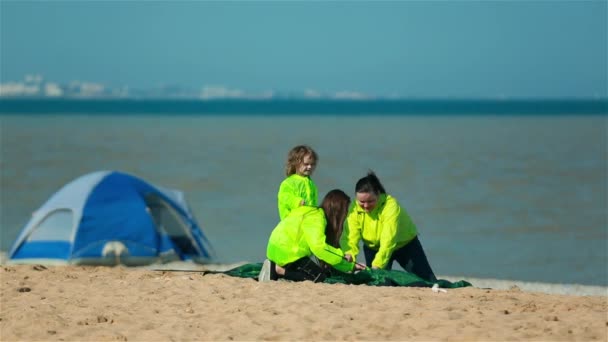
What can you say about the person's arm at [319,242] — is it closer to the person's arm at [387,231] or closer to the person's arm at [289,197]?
the person's arm at [387,231]

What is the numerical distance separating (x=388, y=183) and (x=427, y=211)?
18.1 feet

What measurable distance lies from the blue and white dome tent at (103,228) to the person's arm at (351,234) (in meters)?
4.69

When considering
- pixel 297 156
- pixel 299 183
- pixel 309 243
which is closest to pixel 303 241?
pixel 309 243

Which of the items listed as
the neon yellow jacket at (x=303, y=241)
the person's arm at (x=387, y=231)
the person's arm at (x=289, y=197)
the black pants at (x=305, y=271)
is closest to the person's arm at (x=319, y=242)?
the neon yellow jacket at (x=303, y=241)

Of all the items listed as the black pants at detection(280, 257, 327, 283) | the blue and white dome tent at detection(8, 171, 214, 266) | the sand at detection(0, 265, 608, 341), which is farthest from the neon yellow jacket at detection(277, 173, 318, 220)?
the blue and white dome tent at detection(8, 171, 214, 266)

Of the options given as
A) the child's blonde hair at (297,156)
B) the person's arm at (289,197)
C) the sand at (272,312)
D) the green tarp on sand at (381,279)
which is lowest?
the sand at (272,312)

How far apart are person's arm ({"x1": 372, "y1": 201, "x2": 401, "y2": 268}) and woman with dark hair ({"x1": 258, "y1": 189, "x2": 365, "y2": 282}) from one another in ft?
0.95

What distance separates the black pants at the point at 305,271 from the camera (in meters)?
9.28

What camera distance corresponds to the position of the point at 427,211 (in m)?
20.3

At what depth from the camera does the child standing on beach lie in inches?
379

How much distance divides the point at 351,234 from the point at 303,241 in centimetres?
60

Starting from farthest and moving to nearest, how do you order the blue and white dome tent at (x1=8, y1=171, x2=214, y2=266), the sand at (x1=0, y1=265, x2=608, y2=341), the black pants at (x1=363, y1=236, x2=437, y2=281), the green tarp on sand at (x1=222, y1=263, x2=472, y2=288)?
the blue and white dome tent at (x1=8, y1=171, x2=214, y2=266), the black pants at (x1=363, y1=236, x2=437, y2=281), the green tarp on sand at (x1=222, y1=263, x2=472, y2=288), the sand at (x1=0, y1=265, x2=608, y2=341)

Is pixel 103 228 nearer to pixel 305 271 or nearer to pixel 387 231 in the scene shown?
pixel 305 271

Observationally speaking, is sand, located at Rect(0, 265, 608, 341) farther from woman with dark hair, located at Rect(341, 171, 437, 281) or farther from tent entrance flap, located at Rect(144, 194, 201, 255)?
tent entrance flap, located at Rect(144, 194, 201, 255)
